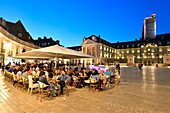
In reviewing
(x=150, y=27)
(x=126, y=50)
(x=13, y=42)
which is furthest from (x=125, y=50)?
(x=13, y=42)

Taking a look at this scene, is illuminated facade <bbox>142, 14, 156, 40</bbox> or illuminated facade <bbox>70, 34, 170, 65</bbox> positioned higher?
illuminated facade <bbox>142, 14, 156, 40</bbox>

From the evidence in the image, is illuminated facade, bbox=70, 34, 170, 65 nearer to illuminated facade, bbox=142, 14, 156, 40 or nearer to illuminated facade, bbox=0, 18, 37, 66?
illuminated facade, bbox=142, 14, 156, 40

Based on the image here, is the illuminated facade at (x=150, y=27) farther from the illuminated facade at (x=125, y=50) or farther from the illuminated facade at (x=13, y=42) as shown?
the illuminated facade at (x=13, y=42)

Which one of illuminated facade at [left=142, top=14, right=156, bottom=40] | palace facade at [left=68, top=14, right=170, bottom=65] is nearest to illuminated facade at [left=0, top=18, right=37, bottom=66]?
palace facade at [left=68, top=14, right=170, bottom=65]

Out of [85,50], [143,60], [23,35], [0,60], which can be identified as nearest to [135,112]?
[0,60]

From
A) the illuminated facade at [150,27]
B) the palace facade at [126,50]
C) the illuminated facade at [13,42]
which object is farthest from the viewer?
the illuminated facade at [150,27]

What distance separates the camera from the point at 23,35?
44.4 m

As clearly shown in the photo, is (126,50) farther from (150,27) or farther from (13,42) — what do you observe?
(13,42)

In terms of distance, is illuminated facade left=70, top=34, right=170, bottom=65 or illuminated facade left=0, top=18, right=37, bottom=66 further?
illuminated facade left=70, top=34, right=170, bottom=65

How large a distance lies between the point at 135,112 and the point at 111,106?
3.19ft

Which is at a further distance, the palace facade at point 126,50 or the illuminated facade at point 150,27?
the illuminated facade at point 150,27

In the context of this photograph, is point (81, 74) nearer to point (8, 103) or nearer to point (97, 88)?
point (97, 88)

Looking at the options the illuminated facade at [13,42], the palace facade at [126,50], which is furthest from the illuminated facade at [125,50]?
the illuminated facade at [13,42]

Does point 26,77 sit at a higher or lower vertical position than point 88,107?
higher
